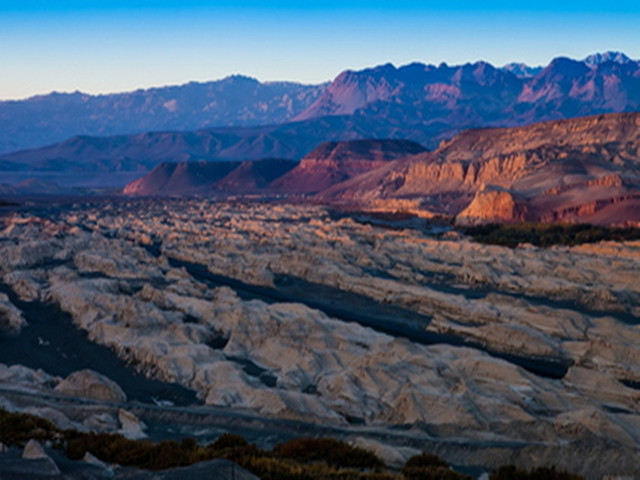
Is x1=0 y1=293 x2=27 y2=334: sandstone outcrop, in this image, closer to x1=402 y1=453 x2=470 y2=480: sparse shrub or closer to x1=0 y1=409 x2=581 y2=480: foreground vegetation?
x1=0 y1=409 x2=581 y2=480: foreground vegetation

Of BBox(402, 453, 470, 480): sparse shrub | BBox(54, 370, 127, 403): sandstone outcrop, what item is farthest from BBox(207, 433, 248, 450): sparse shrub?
BBox(54, 370, 127, 403): sandstone outcrop

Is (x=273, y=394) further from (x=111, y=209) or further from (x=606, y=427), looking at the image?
(x=111, y=209)

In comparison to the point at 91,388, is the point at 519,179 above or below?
above

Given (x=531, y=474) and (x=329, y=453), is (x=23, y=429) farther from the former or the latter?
(x=531, y=474)

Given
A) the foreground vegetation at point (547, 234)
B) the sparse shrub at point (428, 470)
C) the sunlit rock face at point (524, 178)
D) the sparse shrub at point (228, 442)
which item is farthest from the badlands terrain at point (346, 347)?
the sunlit rock face at point (524, 178)

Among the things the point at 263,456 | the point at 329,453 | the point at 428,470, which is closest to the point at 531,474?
the point at 428,470
